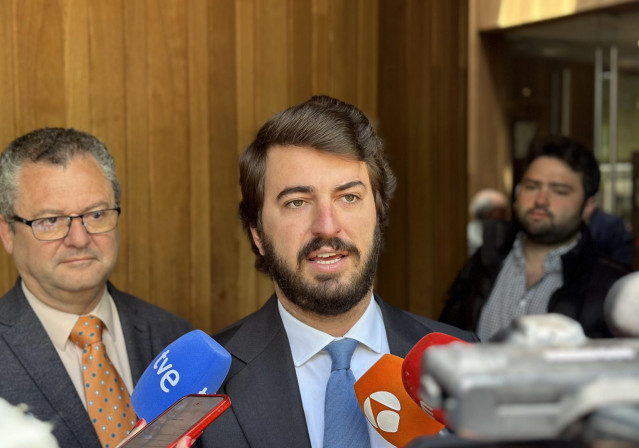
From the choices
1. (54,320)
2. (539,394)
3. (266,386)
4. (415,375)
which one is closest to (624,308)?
(539,394)

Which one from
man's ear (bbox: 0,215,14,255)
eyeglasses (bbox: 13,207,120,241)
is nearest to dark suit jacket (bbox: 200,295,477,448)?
eyeglasses (bbox: 13,207,120,241)

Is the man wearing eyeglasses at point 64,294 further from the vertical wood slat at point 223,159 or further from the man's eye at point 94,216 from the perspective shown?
the vertical wood slat at point 223,159

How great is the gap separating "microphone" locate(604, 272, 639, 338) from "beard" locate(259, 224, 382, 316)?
3.11ft

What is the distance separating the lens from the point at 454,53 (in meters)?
4.15

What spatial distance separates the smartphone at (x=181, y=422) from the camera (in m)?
1.16

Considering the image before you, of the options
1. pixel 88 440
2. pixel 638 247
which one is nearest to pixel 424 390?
pixel 88 440

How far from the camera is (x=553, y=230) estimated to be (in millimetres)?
3303

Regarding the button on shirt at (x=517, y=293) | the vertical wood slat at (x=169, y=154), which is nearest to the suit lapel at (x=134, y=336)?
the vertical wood slat at (x=169, y=154)

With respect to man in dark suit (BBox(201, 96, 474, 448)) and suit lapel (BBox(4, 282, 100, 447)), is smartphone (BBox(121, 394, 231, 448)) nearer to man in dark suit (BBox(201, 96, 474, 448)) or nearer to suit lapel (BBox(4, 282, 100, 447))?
man in dark suit (BBox(201, 96, 474, 448))

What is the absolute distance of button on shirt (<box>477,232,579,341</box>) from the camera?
3205mm

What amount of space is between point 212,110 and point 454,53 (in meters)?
1.65

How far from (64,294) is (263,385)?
2.22ft

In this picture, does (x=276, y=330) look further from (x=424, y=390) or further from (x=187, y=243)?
(x=187, y=243)

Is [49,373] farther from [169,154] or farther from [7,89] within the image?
[169,154]
